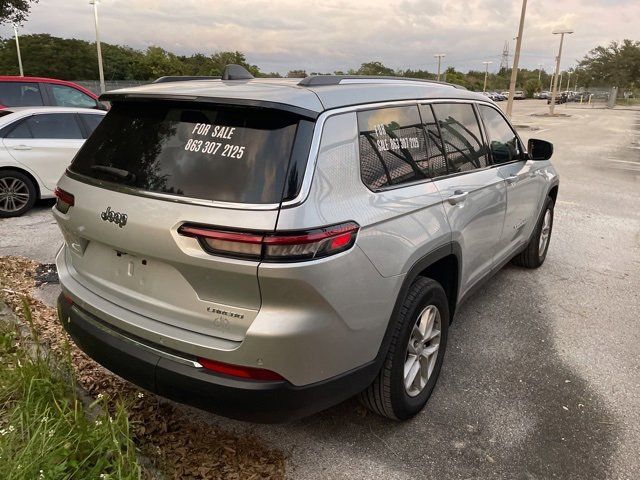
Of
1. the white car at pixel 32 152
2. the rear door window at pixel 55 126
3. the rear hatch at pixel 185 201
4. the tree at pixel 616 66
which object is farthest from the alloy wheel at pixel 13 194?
the tree at pixel 616 66

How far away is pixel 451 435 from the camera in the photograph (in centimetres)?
278

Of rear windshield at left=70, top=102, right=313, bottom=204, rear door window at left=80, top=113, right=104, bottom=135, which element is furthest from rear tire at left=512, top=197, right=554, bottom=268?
rear door window at left=80, top=113, right=104, bottom=135

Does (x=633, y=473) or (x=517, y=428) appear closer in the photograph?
(x=633, y=473)

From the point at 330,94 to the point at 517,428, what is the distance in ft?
6.86

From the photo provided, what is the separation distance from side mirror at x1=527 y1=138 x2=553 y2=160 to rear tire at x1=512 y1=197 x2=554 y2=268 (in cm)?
69

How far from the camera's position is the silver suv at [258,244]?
6.58 feet

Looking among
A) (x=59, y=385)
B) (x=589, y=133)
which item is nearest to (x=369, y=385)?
(x=59, y=385)

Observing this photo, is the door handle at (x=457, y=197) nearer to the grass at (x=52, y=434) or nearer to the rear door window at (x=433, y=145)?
the rear door window at (x=433, y=145)

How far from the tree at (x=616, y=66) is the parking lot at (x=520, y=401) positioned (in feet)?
265

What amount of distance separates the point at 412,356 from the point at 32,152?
6415 mm

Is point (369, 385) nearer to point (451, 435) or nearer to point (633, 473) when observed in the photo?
point (451, 435)

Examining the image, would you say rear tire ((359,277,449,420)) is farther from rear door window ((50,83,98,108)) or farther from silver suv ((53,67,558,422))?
rear door window ((50,83,98,108))

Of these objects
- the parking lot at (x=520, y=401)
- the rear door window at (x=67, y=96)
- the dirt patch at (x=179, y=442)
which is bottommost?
the parking lot at (x=520, y=401)

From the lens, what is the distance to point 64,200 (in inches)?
104
